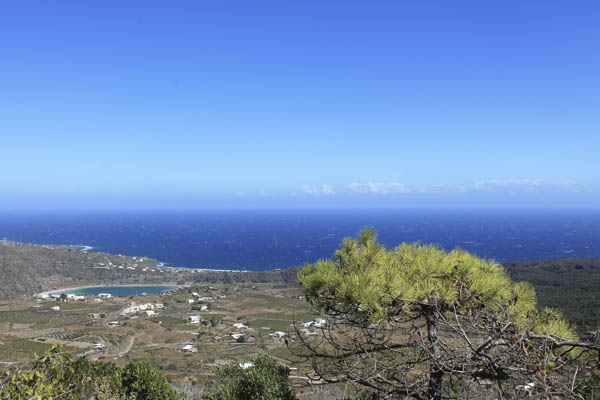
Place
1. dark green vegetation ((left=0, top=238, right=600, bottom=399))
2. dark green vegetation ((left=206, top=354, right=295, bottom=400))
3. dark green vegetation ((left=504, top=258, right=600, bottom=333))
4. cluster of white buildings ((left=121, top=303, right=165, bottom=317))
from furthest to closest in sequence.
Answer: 1. cluster of white buildings ((left=121, top=303, right=165, bottom=317))
2. dark green vegetation ((left=504, top=258, right=600, bottom=333))
3. dark green vegetation ((left=206, top=354, right=295, bottom=400))
4. dark green vegetation ((left=0, top=238, right=600, bottom=399))

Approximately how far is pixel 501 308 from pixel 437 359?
980 millimetres

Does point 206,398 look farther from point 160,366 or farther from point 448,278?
point 160,366

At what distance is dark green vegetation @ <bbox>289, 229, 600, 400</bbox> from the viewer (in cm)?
274

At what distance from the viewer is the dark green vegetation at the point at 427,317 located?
2744 millimetres

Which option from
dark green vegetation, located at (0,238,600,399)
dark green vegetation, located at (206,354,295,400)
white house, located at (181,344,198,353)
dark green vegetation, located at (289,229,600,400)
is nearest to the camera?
dark green vegetation, located at (289,229,600,400)

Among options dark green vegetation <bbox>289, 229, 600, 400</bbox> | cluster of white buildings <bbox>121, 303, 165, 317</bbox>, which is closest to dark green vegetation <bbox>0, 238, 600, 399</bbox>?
dark green vegetation <bbox>289, 229, 600, 400</bbox>

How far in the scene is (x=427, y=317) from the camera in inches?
132

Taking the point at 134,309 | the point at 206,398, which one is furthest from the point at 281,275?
the point at 206,398

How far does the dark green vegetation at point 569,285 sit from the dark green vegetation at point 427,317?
15.7 m

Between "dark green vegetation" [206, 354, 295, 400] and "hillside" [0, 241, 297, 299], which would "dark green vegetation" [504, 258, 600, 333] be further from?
"hillside" [0, 241, 297, 299]

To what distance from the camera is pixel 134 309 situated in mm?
44781

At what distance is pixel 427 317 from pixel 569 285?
44.9m

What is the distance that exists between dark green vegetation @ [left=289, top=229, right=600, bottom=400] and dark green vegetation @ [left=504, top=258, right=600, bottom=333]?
15.7 meters

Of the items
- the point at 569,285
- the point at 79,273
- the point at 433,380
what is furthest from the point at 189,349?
the point at 79,273
